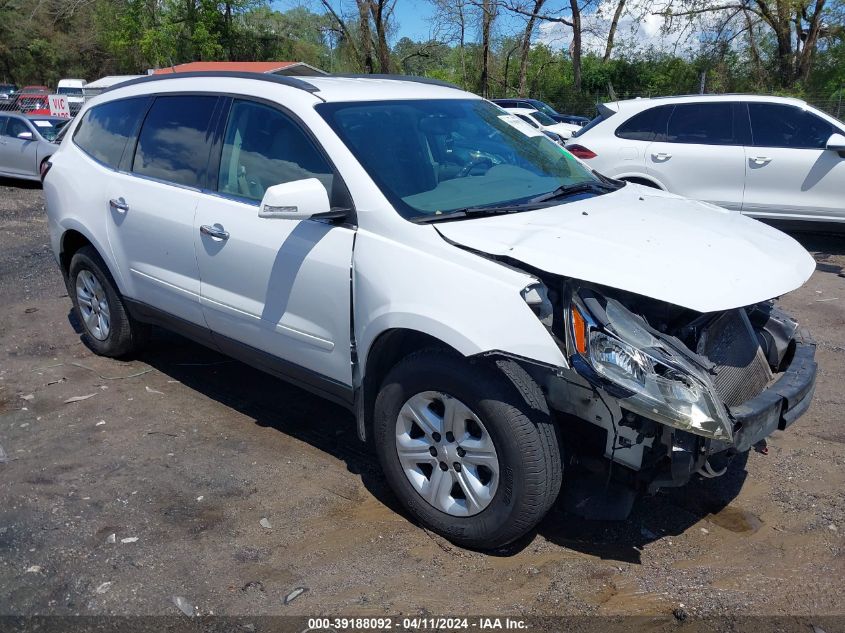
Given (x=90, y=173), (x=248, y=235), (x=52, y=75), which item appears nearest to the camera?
(x=248, y=235)

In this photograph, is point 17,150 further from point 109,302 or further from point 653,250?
point 653,250

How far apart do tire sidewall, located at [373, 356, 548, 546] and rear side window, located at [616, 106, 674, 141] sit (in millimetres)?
6662

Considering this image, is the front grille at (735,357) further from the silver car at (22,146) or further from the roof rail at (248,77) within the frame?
the silver car at (22,146)

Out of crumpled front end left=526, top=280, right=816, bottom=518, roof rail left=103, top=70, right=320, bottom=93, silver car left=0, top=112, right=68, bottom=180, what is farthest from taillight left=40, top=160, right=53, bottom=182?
silver car left=0, top=112, right=68, bottom=180

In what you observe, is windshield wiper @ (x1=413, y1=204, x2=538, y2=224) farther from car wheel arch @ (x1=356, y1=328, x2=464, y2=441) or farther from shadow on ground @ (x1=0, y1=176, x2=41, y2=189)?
shadow on ground @ (x1=0, y1=176, x2=41, y2=189)

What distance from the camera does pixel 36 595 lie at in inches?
121

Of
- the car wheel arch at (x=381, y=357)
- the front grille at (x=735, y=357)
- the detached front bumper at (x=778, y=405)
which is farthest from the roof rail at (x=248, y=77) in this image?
the detached front bumper at (x=778, y=405)

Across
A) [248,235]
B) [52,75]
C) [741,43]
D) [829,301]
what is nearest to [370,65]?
[741,43]

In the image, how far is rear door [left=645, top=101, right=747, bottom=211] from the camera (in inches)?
340

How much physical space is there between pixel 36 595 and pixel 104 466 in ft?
3.65

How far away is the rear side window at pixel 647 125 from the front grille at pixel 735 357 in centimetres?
603

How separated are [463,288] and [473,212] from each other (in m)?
0.57

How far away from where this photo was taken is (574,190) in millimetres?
4070

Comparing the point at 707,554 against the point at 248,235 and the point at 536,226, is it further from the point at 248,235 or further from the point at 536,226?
the point at 248,235
